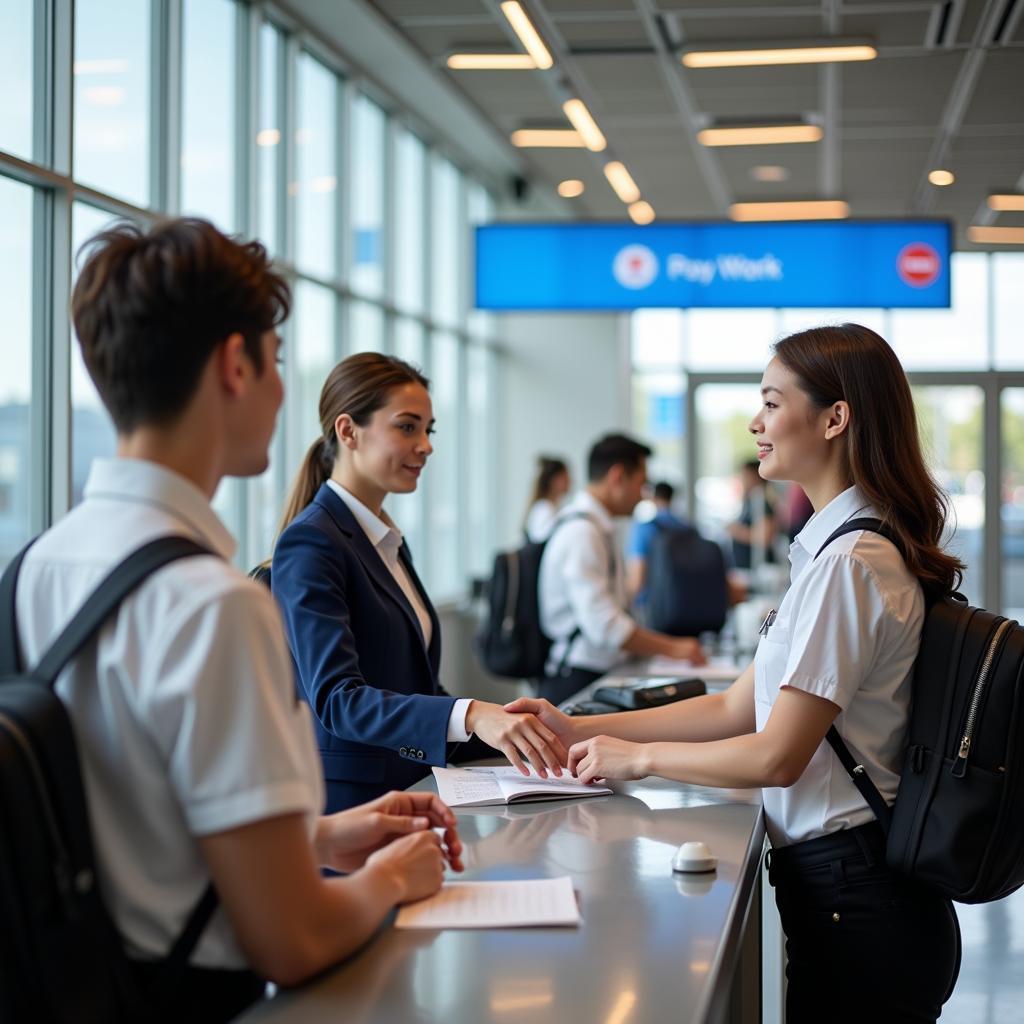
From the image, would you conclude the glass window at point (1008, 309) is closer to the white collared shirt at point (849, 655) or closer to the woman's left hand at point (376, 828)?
the white collared shirt at point (849, 655)

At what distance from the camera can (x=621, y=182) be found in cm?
960

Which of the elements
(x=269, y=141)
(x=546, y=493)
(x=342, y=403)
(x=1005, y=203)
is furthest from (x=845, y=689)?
(x=1005, y=203)

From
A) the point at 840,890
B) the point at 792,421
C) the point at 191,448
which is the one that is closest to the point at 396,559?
the point at 792,421

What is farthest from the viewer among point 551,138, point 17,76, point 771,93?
point 551,138

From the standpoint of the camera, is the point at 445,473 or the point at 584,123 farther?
the point at 445,473

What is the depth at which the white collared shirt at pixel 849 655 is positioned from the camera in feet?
6.67

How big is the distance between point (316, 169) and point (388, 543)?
5.34 meters

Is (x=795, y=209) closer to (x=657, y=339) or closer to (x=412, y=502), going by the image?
(x=657, y=339)

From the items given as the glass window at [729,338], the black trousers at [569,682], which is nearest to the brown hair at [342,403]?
the black trousers at [569,682]

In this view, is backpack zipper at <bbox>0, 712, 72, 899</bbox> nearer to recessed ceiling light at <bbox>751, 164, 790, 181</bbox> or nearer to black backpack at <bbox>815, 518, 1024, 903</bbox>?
black backpack at <bbox>815, 518, 1024, 903</bbox>

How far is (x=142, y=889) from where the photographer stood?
4.24ft

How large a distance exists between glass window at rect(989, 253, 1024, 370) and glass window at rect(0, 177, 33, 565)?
8318mm

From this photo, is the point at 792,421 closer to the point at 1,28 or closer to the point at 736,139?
the point at 1,28

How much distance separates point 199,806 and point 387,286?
7824 mm
